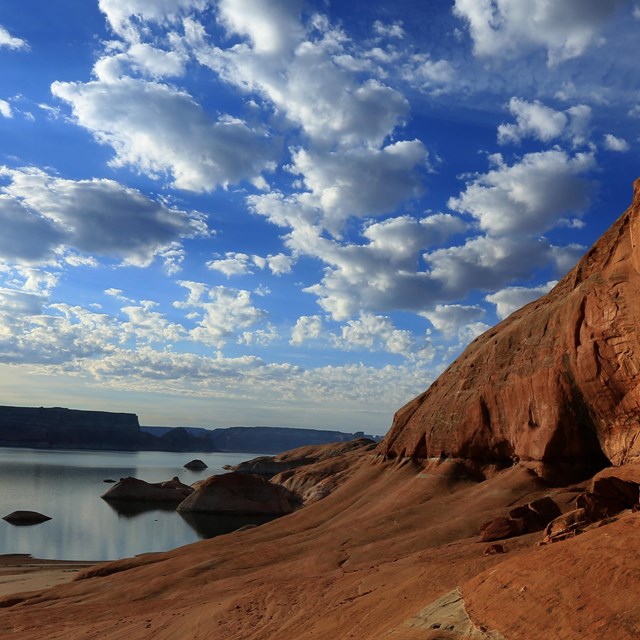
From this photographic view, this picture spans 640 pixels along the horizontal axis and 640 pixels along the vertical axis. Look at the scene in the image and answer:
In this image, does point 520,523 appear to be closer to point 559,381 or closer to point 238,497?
point 559,381

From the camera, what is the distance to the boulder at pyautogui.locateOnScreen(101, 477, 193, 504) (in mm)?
75938

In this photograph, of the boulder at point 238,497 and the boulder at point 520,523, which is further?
the boulder at point 238,497

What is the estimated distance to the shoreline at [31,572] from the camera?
95.1 ft

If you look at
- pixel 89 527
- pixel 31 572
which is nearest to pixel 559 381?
pixel 31 572

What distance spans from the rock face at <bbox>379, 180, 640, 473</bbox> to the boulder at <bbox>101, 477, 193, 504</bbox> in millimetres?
49303

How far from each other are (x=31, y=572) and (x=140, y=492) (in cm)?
4366

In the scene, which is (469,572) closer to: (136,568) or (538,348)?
(538,348)

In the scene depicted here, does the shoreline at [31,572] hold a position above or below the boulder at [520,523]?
below

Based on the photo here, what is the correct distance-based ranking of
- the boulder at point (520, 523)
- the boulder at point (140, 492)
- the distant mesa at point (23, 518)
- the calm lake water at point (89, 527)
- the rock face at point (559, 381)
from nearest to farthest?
1. the boulder at point (520, 523)
2. the rock face at point (559, 381)
3. the calm lake water at point (89, 527)
4. the distant mesa at point (23, 518)
5. the boulder at point (140, 492)

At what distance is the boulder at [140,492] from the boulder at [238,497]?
9559mm

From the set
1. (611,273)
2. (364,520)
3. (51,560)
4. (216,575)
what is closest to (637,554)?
(611,273)

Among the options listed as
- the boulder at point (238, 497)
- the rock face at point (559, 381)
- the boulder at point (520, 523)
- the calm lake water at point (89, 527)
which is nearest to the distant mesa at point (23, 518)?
the calm lake water at point (89, 527)

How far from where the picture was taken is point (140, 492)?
3012 inches

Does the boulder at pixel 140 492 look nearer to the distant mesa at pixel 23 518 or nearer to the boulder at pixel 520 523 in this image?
the distant mesa at pixel 23 518
